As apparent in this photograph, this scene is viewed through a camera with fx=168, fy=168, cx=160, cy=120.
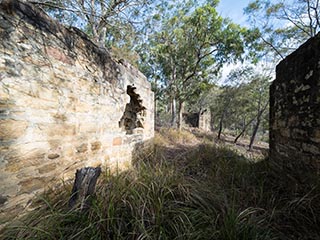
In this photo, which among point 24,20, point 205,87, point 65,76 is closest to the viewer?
point 24,20

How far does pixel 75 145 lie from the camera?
7.71 ft

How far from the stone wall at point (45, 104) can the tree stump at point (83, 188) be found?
1.82 ft

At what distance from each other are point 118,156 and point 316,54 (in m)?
3.41

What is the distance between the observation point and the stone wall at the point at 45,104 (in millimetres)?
1589

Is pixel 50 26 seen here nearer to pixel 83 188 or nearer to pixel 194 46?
pixel 83 188

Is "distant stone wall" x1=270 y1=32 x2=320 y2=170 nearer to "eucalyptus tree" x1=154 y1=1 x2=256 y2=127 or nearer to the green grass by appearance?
the green grass

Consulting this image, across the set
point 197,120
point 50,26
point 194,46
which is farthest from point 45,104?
point 197,120

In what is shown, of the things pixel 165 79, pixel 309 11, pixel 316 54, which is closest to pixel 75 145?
pixel 316 54

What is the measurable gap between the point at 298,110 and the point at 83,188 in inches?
113

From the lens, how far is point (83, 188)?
64.0 inches

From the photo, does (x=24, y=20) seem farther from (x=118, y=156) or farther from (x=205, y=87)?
(x=205, y=87)

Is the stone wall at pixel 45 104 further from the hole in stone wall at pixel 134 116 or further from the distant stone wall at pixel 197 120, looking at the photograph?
the distant stone wall at pixel 197 120

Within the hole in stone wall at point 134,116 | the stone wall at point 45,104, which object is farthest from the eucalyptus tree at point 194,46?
the stone wall at point 45,104

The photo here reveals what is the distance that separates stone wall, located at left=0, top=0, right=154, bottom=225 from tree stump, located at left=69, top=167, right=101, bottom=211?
1.82 ft
